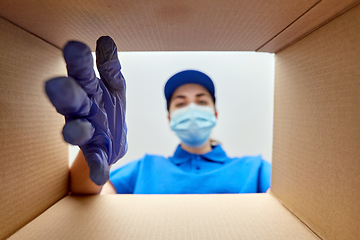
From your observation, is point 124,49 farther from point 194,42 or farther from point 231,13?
point 231,13

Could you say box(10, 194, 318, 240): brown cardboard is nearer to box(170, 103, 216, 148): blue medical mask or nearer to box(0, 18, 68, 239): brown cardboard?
box(0, 18, 68, 239): brown cardboard

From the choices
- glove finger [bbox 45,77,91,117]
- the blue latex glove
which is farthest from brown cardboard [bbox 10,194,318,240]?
glove finger [bbox 45,77,91,117]

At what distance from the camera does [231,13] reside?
1.59 ft

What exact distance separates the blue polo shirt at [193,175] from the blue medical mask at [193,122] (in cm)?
13


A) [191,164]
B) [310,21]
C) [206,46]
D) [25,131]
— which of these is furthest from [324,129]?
[191,164]

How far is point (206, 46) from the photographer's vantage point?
688 millimetres

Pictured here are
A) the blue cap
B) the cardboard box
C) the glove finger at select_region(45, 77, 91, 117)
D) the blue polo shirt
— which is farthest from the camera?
the blue cap

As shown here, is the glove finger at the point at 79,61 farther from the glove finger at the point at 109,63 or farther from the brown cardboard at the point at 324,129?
the brown cardboard at the point at 324,129

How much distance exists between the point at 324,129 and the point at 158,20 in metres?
0.39

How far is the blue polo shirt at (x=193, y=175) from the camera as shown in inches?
52.0

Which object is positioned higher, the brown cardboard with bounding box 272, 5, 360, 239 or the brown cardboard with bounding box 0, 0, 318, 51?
the brown cardboard with bounding box 0, 0, 318, 51

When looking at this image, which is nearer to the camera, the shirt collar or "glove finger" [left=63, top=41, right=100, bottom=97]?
"glove finger" [left=63, top=41, right=100, bottom=97]

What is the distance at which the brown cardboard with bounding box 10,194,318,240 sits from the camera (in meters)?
0.49

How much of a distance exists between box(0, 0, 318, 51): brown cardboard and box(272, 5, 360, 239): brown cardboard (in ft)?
0.27
